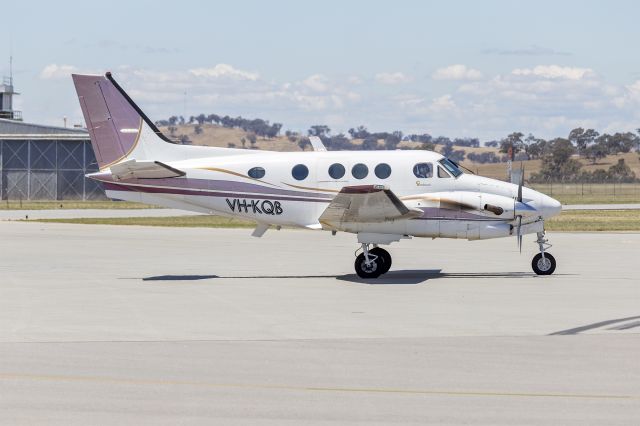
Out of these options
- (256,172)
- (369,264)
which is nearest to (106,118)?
(256,172)

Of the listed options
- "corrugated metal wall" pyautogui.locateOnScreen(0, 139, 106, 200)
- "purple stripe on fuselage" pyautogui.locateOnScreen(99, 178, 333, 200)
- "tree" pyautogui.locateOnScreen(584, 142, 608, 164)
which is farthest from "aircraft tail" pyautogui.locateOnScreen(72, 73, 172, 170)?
"tree" pyautogui.locateOnScreen(584, 142, 608, 164)

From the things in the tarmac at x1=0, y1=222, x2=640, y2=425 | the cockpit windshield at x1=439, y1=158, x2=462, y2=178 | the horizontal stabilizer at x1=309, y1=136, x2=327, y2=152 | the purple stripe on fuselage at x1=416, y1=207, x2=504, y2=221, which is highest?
the horizontal stabilizer at x1=309, y1=136, x2=327, y2=152

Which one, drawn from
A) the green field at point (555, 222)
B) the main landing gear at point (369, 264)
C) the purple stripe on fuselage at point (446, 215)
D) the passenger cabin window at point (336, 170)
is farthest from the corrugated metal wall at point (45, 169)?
the purple stripe on fuselage at point (446, 215)

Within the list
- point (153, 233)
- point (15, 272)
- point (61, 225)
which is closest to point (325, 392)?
point (15, 272)

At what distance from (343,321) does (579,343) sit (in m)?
3.78

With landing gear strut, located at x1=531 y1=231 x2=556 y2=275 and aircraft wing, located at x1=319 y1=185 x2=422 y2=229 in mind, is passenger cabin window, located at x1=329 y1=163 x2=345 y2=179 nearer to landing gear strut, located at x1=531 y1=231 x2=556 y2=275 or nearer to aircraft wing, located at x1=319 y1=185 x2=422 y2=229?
aircraft wing, located at x1=319 y1=185 x2=422 y2=229

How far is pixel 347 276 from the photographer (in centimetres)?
2336

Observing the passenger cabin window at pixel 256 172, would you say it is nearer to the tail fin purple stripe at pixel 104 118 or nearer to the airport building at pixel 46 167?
the tail fin purple stripe at pixel 104 118

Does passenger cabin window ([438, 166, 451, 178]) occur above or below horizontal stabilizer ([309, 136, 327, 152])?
below

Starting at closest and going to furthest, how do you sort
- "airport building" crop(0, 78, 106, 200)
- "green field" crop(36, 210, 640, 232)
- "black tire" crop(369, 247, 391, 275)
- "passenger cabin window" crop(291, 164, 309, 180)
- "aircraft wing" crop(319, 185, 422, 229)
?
"aircraft wing" crop(319, 185, 422, 229)
"black tire" crop(369, 247, 391, 275)
"passenger cabin window" crop(291, 164, 309, 180)
"green field" crop(36, 210, 640, 232)
"airport building" crop(0, 78, 106, 200)

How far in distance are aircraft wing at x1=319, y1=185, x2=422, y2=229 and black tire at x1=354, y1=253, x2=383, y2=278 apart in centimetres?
91

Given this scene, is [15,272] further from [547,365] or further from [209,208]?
[547,365]

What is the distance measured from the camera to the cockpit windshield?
22.9 m

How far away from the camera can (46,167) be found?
86750 millimetres
